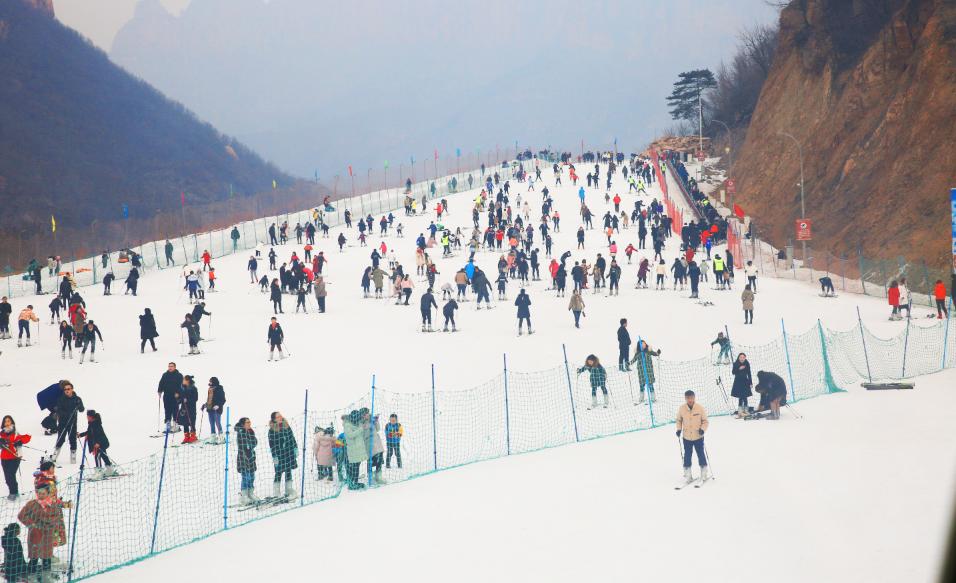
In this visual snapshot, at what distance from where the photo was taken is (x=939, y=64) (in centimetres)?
4409

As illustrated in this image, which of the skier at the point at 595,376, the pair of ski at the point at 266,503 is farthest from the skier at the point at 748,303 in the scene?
the pair of ski at the point at 266,503

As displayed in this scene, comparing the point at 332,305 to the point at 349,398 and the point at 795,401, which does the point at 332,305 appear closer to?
the point at 349,398

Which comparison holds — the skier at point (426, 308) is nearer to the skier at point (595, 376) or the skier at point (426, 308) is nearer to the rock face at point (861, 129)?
the skier at point (595, 376)

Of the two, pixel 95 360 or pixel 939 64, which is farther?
pixel 939 64

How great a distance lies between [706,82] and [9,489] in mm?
93582

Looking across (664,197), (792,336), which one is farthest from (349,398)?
(664,197)

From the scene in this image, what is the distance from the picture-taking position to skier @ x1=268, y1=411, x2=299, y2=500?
1429cm

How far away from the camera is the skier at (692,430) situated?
44.2ft

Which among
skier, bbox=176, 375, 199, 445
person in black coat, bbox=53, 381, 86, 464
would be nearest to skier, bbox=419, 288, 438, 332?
skier, bbox=176, 375, 199, 445

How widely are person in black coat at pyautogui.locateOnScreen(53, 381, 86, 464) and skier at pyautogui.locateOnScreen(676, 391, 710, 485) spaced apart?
10421mm

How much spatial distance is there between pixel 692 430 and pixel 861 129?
133 ft

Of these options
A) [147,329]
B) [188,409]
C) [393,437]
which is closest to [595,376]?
[393,437]

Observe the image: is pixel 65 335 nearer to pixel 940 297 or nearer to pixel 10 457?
pixel 10 457

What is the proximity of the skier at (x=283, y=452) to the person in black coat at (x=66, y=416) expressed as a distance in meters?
4.73
